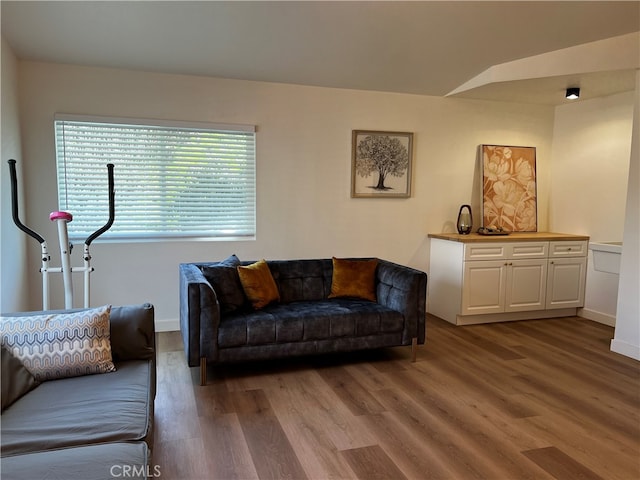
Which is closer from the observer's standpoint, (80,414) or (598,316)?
(80,414)

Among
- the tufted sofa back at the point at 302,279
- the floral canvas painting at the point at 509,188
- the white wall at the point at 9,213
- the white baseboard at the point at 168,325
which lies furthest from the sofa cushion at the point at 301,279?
the floral canvas painting at the point at 509,188

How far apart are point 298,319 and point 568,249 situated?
→ 3274mm

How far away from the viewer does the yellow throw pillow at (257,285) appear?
340 centimetres

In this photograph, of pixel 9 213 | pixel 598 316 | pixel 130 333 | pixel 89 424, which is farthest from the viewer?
pixel 598 316

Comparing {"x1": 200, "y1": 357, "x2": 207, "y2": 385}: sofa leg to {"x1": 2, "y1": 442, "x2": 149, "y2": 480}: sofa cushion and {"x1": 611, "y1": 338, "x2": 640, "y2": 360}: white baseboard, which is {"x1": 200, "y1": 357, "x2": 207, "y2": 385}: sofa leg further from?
{"x1": 611, "y1": 338, "x2": 640, "y2": 360}: white baseboard

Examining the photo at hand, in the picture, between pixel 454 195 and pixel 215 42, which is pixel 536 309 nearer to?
pixel 454 195

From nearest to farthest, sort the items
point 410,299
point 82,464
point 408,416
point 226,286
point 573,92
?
point 82,464, point 408,416, point 226,286, point 410,299, point 573,92

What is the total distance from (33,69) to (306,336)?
309cm

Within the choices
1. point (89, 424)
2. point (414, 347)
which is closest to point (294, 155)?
point (414, 347)

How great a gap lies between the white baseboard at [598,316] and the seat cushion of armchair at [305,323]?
8.62 ft

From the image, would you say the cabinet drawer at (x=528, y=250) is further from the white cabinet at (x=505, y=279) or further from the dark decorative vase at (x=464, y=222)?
the dark decorative vase at (x=464, y=222)

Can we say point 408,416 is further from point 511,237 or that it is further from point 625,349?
A: point 511,237

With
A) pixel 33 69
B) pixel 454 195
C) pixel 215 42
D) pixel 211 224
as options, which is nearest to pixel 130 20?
pixel 215 42

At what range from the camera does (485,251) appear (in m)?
4.45
